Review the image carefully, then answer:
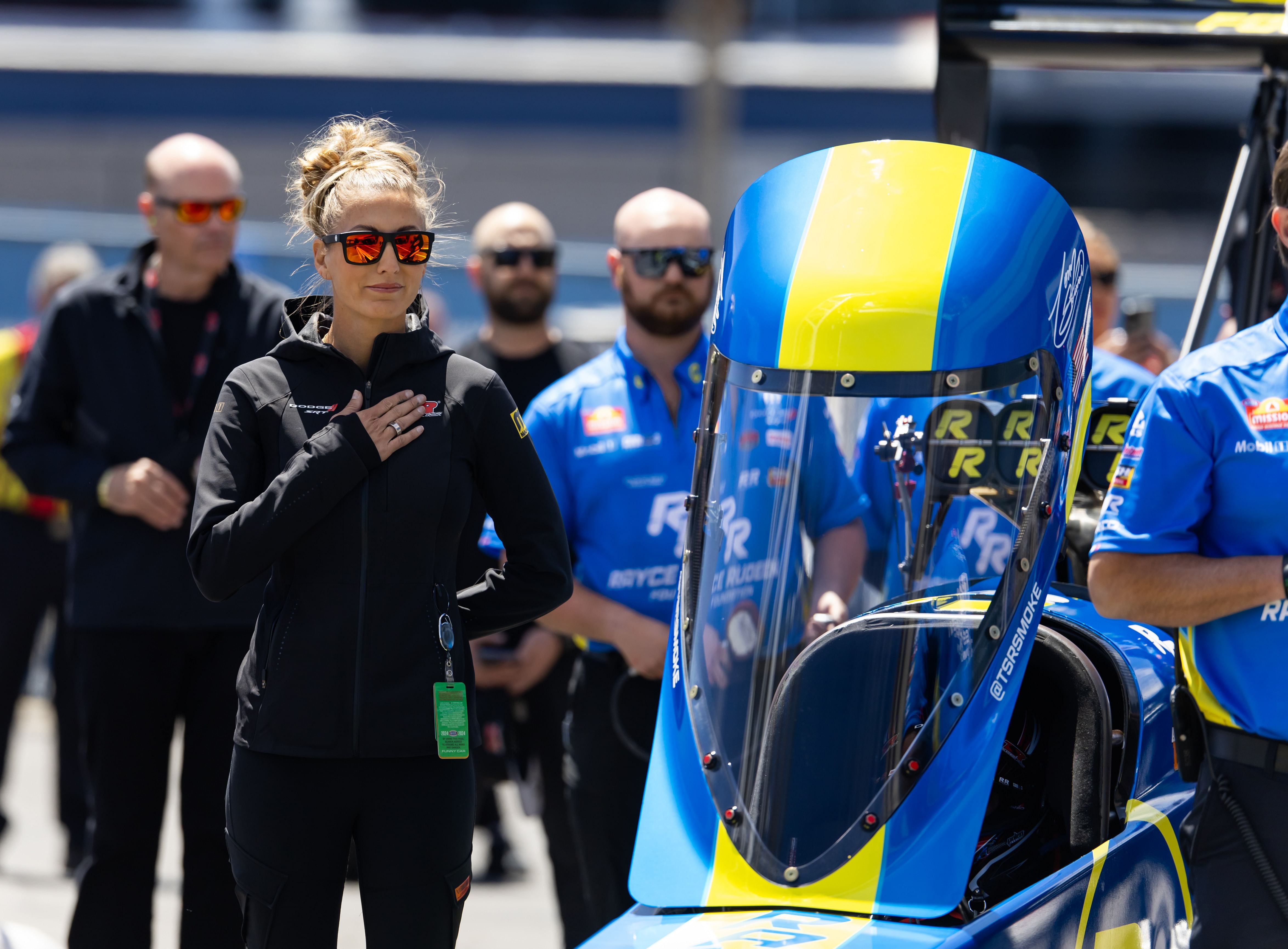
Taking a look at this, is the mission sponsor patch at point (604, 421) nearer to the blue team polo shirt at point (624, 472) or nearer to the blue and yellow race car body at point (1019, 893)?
the blue team polo shirt at point (624, 472)

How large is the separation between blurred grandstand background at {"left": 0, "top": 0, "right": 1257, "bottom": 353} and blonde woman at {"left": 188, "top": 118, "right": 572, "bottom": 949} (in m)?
18.7

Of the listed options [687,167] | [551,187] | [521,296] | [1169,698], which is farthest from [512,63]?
[1169,698]

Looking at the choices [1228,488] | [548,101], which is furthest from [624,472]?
[548,101]

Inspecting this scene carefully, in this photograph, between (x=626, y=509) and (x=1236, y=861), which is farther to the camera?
(x=626, y=509)

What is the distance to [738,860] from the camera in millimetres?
2793

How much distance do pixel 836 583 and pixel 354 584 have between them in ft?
2.93

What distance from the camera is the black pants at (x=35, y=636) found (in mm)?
6242

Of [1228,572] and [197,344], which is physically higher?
[197,344]

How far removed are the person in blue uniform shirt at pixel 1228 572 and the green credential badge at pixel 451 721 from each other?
1.17 metres

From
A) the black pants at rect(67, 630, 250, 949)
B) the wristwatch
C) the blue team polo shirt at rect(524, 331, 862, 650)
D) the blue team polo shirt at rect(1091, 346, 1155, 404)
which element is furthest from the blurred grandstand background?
the black pants at rect(67, 630, 250, 949)

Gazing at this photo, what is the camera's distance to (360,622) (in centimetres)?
276

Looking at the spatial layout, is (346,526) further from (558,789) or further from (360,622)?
(558,789)

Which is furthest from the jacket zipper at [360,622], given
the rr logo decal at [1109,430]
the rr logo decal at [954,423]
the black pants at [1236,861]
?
the rr logo decal at [1109,430]

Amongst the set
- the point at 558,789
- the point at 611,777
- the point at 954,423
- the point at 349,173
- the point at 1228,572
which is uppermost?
the point at 349,173
